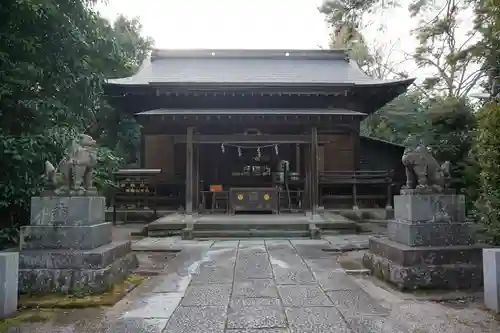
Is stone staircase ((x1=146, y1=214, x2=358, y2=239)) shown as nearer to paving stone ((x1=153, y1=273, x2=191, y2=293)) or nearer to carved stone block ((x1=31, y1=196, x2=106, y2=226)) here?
paving stone ((x1=153, y1=273, x2=191, y2=293))

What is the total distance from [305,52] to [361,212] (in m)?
9.12

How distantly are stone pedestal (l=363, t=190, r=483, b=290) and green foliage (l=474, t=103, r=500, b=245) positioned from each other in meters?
0.26

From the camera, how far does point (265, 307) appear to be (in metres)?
3.76

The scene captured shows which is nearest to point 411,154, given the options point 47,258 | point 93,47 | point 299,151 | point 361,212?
point 47,258

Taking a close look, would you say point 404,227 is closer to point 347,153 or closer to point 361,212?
point 361,212

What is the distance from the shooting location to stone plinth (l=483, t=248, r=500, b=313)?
11.7 feet

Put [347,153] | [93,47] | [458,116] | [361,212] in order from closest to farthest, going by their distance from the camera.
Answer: [93,47] < [458,116] < [361,212] < [347,153]

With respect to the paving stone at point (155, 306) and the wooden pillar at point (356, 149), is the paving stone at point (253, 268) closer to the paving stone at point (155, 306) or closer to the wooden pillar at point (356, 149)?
the paving stone at point (155, 306)

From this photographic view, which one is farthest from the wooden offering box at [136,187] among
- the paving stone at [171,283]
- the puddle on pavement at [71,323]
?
the puddle on pavement at [71,323]

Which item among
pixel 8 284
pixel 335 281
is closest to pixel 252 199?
pixel 335 281

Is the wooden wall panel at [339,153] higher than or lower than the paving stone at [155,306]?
higher

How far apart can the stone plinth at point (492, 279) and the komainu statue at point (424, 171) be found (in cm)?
121

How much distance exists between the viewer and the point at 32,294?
4129 millimetres

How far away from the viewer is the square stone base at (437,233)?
4.54 meters
